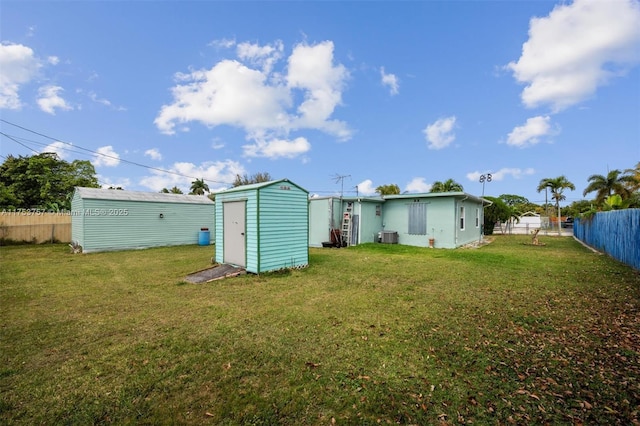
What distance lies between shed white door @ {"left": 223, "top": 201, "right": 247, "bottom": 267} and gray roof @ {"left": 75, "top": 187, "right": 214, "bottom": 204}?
870cm

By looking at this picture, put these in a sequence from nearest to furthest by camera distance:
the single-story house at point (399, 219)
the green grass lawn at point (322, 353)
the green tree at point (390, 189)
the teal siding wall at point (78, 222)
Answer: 1. the green grass lawn at point (322, 353)
2. the teal siding wall at point (78, 222)
3. the single-story house at point (399, 219)
4. the green tree at point (390, 189)

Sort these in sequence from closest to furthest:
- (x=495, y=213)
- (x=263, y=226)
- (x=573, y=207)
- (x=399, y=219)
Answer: (x=263, y=226) → (x=399, y=219) → (x=495, y=213) → (x=573, y=207)

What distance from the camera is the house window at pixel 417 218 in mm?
14618

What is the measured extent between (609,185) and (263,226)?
3064 cm

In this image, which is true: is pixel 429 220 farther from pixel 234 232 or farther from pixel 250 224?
pixel 234 232

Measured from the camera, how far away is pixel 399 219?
50.8 feet

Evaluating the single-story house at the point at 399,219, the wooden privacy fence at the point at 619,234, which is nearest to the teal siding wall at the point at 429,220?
the single-story house at the point at 399,219

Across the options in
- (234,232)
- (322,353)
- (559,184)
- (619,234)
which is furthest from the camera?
(559,184)

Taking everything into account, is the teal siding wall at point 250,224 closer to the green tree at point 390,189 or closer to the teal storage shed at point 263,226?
the teal storage shed at point 263,226

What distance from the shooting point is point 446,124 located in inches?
681

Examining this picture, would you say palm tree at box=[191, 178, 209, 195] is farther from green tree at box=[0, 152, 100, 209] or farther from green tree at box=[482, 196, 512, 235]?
green tree at box=[482, 196, 512, 235]

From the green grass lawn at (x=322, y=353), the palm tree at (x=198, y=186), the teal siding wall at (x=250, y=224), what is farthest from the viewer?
the palm tree at (x=198, y=186)

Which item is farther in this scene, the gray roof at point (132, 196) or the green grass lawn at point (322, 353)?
the gray roof at point (132, 196)

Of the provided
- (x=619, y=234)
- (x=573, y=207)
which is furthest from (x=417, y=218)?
(x=573, y=207)
